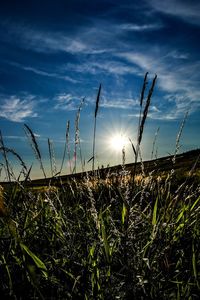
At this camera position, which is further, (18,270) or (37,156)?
(37,156)

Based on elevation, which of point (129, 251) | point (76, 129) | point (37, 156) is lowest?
point (129, 251)

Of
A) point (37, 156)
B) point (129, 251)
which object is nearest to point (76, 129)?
point (37, 156)

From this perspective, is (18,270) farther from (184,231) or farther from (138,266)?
(184,231)

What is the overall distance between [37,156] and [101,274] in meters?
1.77

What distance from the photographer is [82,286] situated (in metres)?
2.35

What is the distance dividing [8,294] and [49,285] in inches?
12.1

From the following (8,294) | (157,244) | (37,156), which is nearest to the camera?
(8,294)

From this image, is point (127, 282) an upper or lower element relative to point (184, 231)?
lower

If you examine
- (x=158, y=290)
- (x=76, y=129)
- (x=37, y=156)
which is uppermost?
(x=76, y=129)

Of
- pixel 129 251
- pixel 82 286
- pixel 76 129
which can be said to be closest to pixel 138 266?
pixel 129 251

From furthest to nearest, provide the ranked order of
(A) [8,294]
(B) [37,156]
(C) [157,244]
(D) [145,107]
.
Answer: (B) [37,156] → (C) [157,244] → (A) [8,294] → (D) [145,107]

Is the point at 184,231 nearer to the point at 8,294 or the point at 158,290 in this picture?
the point at 158,290

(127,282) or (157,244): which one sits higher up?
(157,244)

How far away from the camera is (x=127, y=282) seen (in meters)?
2.36
